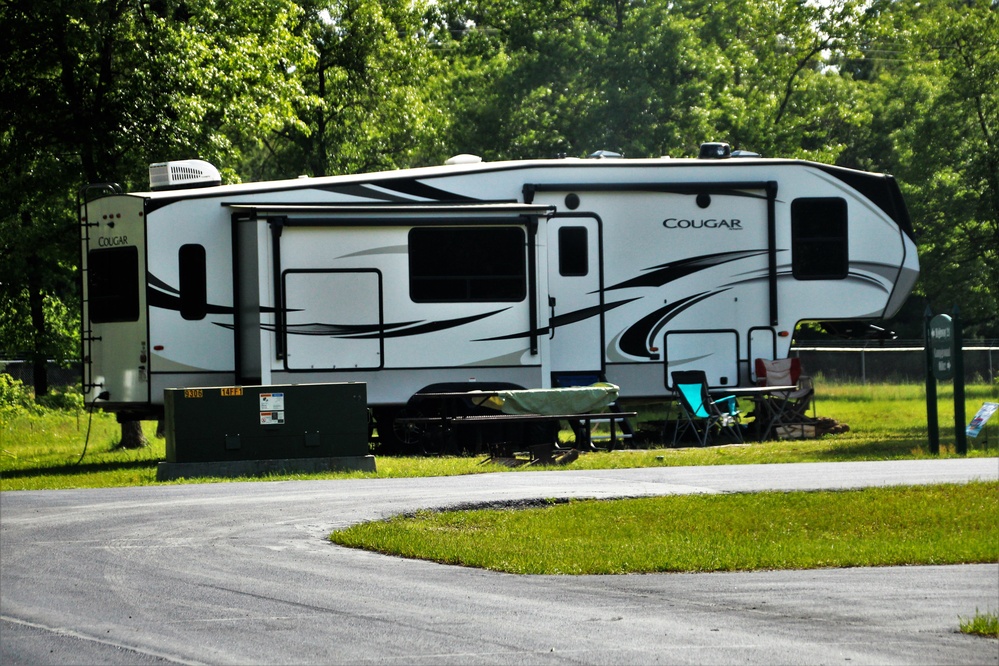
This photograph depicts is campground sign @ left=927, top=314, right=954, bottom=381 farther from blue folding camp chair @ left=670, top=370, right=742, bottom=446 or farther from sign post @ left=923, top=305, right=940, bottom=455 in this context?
blue folding camp chair @ left=670, top=370, right=742, bottom=446

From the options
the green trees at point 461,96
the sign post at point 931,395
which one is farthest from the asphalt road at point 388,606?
the green trees at point 461,96

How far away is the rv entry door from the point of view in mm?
19875

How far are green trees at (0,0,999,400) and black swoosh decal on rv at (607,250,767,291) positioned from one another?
25.2ft

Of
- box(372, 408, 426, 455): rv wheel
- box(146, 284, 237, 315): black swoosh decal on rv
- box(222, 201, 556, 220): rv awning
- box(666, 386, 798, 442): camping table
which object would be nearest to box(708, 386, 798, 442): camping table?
box(666, 386, 798, 442): camping table

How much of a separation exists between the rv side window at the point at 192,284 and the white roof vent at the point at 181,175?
131 cm

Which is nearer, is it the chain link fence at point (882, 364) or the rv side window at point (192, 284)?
the rv side window at point (192, 284)

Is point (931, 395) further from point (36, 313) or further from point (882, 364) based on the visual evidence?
point (882, 364)

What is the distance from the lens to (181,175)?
64.7ft

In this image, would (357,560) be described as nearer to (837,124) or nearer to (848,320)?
(848,320)

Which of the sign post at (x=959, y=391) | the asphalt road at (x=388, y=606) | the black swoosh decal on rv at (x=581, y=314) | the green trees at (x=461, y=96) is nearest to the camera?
the asphalt road at (x=388, y=606)

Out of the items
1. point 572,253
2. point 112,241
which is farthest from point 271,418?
point 572,253

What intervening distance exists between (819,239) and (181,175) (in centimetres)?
949

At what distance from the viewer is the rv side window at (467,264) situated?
A: 19.3 m

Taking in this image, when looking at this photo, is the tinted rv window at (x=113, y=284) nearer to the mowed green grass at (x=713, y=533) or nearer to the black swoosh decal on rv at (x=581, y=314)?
the black swoosh decal on rv at (x=581, y=314)
